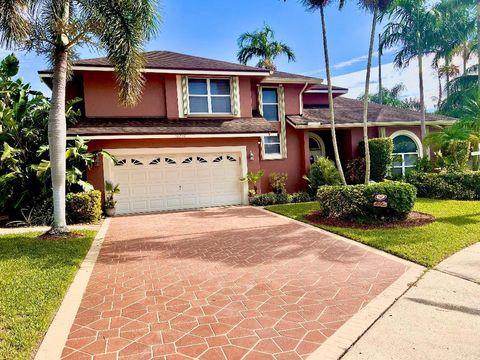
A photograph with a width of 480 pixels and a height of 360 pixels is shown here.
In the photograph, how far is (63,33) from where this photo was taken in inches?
365

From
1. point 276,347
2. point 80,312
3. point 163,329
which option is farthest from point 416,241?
point 80,312

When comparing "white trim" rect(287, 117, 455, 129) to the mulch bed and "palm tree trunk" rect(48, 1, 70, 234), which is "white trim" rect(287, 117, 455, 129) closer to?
the mulch bed

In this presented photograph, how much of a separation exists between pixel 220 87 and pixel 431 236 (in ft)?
37.4

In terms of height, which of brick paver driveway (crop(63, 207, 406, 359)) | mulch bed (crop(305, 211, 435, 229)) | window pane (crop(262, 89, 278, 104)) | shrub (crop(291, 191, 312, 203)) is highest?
window pane (crop(262, 89, 278, 104))

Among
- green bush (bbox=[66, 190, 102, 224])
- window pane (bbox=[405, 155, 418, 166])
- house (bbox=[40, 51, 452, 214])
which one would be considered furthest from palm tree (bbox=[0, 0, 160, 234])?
window pane (bbox=[405, 155, 418, 166])

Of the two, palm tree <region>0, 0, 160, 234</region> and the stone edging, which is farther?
palm tree <region>0, 0, 160, 234</region>

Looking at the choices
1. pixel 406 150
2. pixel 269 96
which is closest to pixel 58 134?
pixel 269 96

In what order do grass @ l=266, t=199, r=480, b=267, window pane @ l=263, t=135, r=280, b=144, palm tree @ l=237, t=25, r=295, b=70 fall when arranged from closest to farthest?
grass @ l=266, t=199, r=480, b=267 < window pane @ l=263, t=135, r=280, b=144 < palm tree @ l=237, t=25, r=295, b=70

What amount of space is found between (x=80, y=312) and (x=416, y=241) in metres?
6.93

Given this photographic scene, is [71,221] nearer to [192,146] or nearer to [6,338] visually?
[192,146]

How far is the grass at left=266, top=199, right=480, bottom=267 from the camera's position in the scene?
6.77 m

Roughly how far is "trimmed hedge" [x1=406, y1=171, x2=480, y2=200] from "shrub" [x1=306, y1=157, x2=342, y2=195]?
3.76m

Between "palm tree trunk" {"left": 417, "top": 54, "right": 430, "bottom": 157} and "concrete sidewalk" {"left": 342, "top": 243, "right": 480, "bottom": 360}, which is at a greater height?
"palm tree trunk" {"left": 417, "top": 54, "right": 430, "bottom": 157}

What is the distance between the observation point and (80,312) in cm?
458
